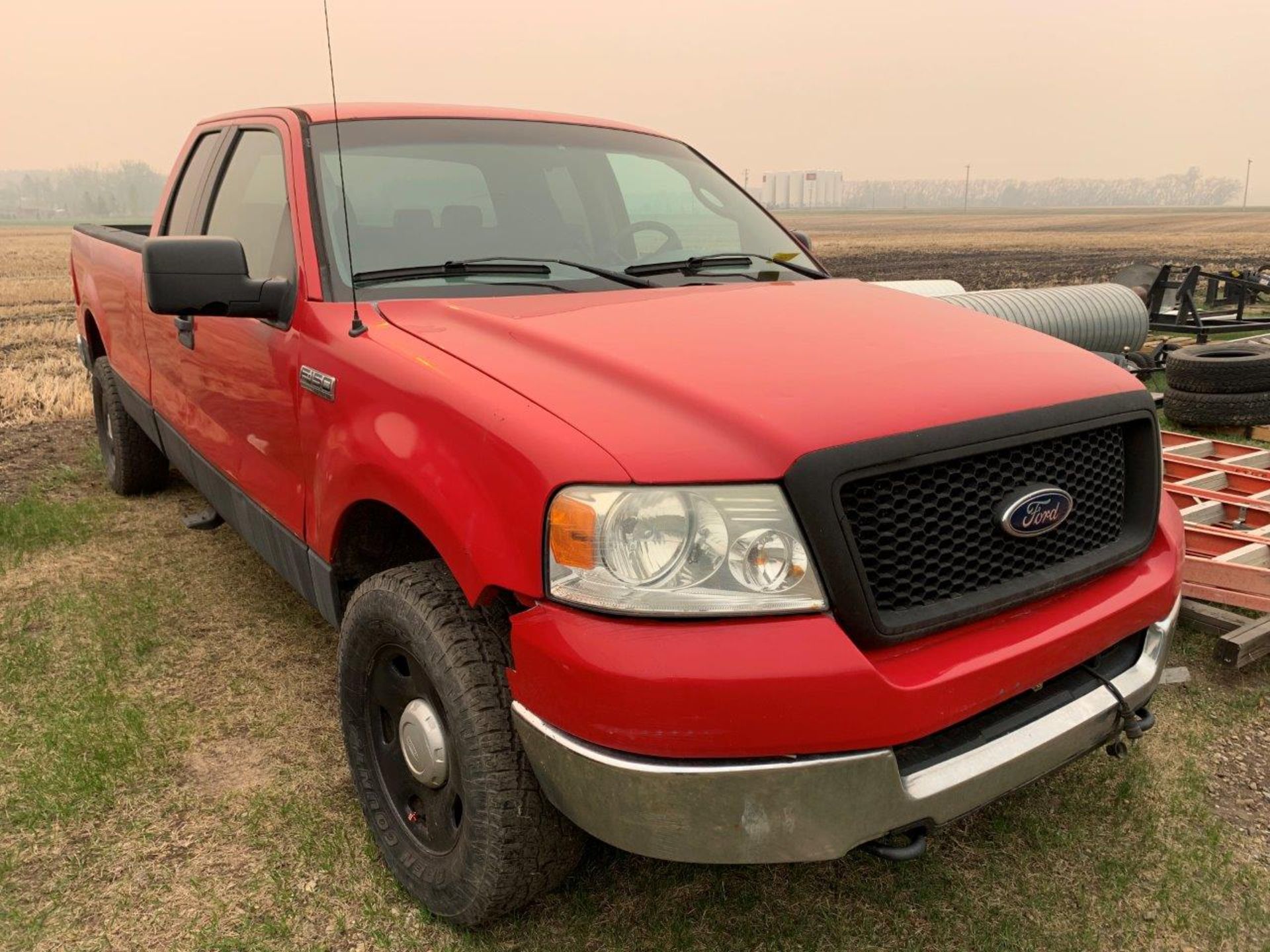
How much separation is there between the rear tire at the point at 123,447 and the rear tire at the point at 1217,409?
6.37 m

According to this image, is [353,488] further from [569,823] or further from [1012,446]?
[1012,446]

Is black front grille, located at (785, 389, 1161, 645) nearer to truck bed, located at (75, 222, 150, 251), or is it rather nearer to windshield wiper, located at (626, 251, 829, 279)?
A: windshield wiper, located at (626, 251, 829, 279)

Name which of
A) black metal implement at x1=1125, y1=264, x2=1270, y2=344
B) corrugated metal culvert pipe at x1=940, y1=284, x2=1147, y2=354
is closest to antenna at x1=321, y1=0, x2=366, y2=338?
corrugated metal culvert pipe at x1=940, y1=284, x2=1147, y2=354

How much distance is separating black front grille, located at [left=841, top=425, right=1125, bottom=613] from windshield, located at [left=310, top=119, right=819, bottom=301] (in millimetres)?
1260

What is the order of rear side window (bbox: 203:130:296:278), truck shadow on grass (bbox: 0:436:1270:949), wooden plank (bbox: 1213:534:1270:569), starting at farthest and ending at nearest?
1. wooden plank (bbox: 1213:534:1270:569)
2. rear side window (bbox: 203:130:296:278)
3. truck shadow on grass (bbox: 0:436:1270:949)

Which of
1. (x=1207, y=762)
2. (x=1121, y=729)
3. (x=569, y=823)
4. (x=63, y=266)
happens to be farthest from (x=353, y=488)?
(x=63, y=266)

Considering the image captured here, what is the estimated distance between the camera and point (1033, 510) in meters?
2.03

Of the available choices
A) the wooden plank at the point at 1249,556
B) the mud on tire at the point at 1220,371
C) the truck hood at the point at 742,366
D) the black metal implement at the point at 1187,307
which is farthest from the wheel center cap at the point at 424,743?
the black metal implement at the point at 1187,307

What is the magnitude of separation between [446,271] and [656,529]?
1.35 m

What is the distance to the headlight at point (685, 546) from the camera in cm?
177

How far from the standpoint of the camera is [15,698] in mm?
3398

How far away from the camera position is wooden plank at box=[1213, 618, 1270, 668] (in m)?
3.42

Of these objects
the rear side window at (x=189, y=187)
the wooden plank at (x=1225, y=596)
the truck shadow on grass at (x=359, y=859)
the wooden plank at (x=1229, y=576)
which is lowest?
the truck shadow on grass at (x=359, y=859)

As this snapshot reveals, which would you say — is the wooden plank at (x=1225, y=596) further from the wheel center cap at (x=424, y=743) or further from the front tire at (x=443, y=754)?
the wheel center cap at (x=424, y=743)
